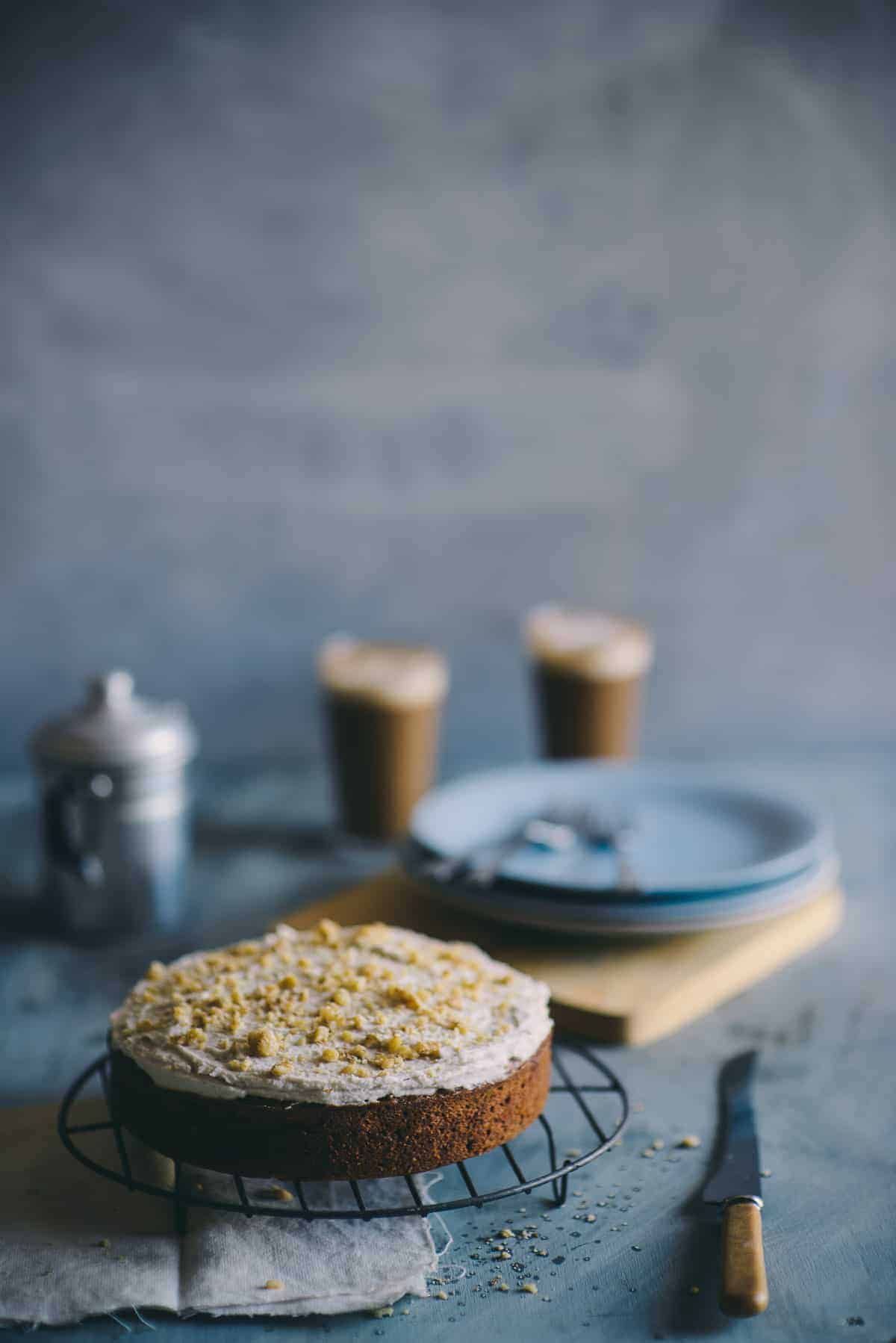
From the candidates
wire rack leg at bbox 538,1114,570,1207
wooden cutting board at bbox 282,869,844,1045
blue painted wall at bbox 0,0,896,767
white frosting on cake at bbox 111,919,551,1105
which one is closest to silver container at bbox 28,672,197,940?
wooden cutting board at bbox 282,869,844,1045

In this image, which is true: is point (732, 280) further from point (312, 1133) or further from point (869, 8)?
point (312, 1133)

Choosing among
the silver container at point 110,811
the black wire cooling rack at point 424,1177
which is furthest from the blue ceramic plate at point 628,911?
the silver container at point 110,811

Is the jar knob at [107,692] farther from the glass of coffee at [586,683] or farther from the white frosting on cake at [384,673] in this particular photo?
the glass of coffee at [586,683]

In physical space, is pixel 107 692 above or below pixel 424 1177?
above

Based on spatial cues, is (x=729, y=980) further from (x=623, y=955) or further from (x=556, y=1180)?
(x=556, y=1180)

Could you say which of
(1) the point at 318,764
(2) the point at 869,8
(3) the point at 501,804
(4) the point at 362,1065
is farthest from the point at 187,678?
(2) the point at 869,8

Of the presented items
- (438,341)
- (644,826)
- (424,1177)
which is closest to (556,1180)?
(424,1177)
